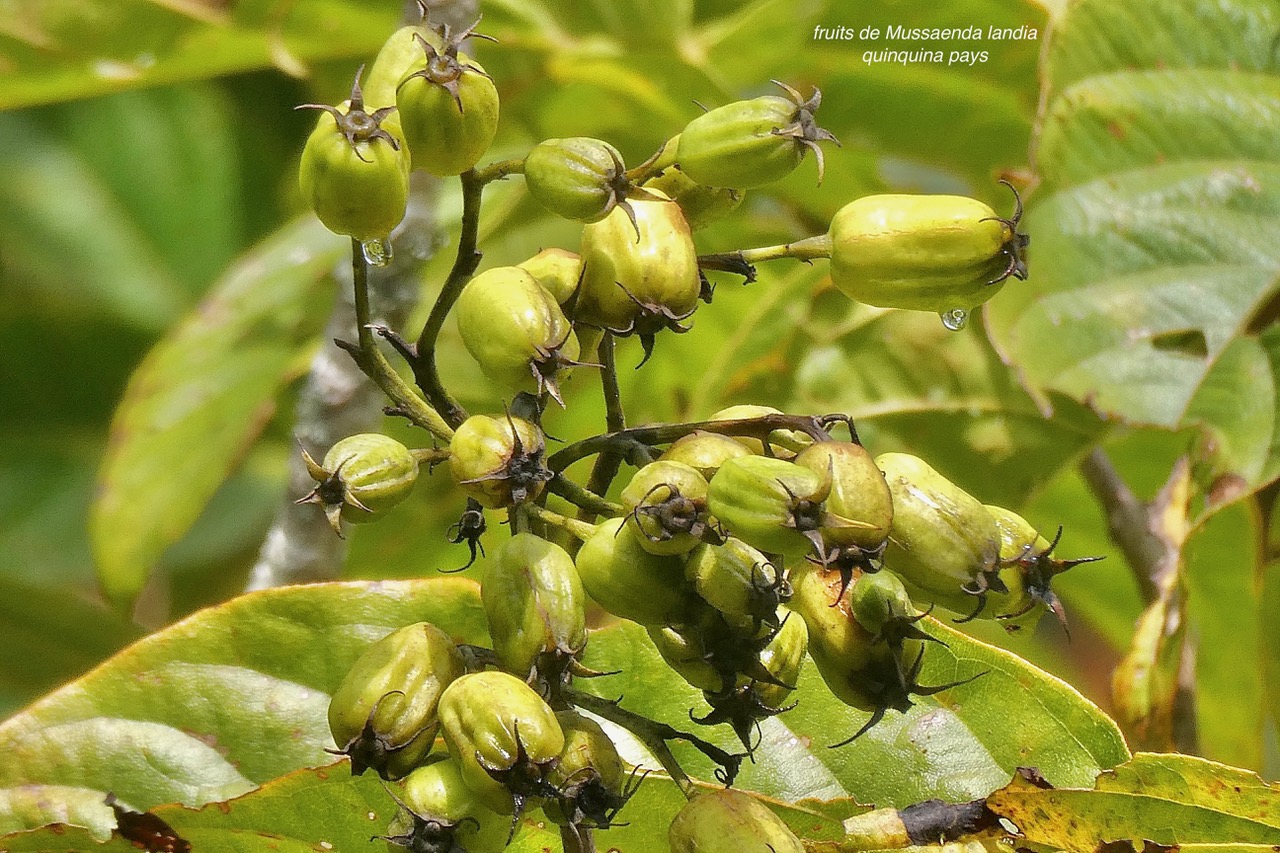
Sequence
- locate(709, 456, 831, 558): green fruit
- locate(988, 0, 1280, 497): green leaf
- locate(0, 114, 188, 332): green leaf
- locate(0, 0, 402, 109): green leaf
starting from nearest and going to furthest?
locate(709, 456, 831, 558): green fruit → locate(988, 0, 1280, 497): green leaf → locate(0, 0, 402, 109): green leaf → locate(0, 114, 188, 332): green leaf

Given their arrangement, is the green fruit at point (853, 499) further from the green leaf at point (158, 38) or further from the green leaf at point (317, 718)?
the green leaf at point (158, 38)

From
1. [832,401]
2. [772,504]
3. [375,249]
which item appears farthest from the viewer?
[832,401]

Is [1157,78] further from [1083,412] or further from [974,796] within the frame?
[974,796]

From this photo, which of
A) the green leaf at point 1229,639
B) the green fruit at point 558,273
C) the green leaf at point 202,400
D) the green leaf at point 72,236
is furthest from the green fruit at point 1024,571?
the green leaf at point 72,236

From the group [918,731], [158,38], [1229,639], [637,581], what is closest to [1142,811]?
[918,731]

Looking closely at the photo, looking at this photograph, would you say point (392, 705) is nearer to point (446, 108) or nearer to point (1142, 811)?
point (446, 108)

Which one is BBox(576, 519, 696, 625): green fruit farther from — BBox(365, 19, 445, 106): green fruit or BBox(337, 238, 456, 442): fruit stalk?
BBox(365, 19, 445, 106): green fruit

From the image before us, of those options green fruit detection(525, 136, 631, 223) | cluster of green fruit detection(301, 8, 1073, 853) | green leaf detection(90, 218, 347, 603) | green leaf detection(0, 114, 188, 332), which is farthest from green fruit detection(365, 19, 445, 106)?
green leaf detection(0, 114, 188, 332)

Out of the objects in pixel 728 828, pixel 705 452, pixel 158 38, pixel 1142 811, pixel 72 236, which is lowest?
pixel 1142 811
